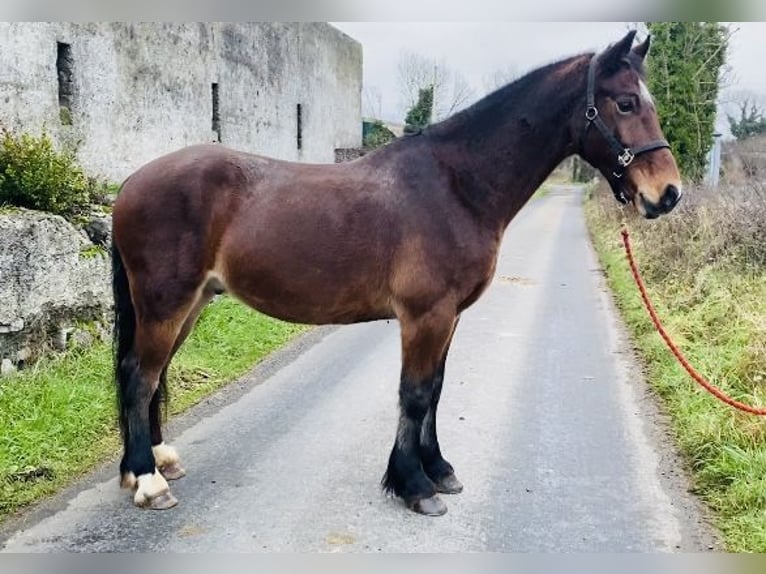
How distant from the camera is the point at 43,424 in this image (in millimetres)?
4117

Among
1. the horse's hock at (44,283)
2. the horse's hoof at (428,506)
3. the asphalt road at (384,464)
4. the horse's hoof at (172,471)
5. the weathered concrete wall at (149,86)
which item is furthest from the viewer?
the weathered concrete wall at (149,86)

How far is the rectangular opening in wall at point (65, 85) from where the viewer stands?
8.34 metres

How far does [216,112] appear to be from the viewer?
1038cm

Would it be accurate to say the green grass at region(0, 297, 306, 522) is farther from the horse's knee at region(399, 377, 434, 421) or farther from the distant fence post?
the distant fence post

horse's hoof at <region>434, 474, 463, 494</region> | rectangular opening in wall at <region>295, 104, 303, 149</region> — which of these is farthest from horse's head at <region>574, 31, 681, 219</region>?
rectangular opening in wall at <region>295, 104, 303, 149</region>

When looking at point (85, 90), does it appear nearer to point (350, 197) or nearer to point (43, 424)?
point (43, 424)

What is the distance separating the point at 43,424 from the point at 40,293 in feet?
4.09

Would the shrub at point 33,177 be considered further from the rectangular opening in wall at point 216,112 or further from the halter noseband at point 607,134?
the rectangular opening in wall at point 216,112

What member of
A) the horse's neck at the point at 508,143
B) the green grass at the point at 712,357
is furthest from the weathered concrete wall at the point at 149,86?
the green grass at the point at 712,357

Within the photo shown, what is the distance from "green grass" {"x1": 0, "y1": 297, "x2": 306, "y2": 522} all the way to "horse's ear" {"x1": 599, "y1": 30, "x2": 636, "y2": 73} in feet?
11.6

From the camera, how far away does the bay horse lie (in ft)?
11.2

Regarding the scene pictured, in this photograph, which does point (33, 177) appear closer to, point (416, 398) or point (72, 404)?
point (72, 404)

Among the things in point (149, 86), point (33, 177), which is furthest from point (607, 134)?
point (149, 86)

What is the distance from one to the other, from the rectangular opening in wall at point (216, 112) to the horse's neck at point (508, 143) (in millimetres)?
7497
